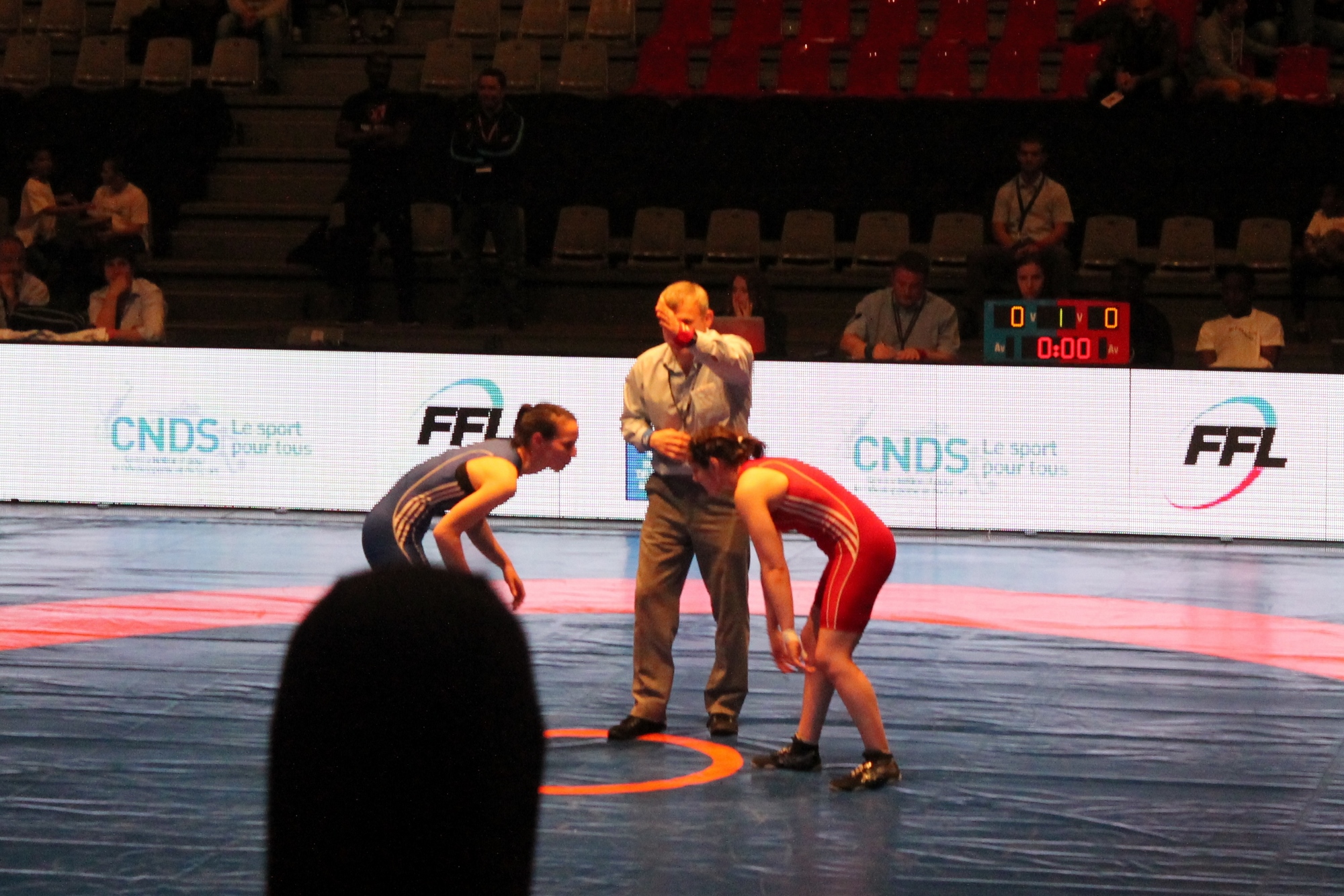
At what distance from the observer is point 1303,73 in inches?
622

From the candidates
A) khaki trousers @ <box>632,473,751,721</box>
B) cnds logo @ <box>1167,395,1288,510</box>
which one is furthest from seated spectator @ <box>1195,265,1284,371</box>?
khaki trousers @ <box>632,473,751,721</box>

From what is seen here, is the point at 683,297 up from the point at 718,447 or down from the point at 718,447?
up

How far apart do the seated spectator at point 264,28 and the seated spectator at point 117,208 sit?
258cm

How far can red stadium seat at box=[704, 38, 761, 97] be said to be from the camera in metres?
16.6

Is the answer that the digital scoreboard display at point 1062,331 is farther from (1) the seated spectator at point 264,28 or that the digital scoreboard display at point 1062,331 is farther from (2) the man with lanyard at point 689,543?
(1) the seated spectator at point 264,28

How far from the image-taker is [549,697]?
24.3 feet

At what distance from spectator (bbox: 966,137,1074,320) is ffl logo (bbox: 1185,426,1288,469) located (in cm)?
236

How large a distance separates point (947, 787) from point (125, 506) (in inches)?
329

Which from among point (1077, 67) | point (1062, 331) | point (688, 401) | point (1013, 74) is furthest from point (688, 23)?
point (688, 401)

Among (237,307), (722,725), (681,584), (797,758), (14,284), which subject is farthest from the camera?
(237,307)

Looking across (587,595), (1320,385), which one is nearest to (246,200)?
(587,595)

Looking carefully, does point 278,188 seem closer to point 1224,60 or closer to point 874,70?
point 874,70

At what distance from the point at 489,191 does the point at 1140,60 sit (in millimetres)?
5521

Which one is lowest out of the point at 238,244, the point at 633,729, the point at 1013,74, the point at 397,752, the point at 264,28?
the point at 633,729
